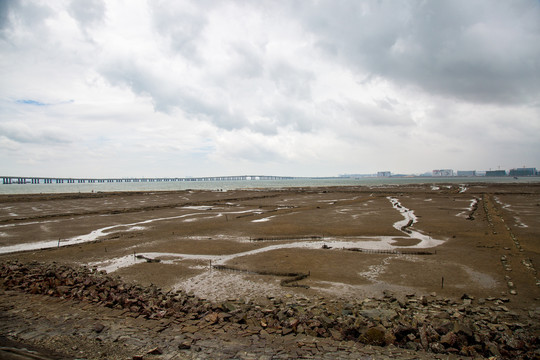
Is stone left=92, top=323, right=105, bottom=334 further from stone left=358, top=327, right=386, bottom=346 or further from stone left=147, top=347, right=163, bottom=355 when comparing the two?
stone left=358, top=327, right=386, bottom=346

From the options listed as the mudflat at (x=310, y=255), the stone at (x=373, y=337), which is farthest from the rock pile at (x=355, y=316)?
the mudflat at (x=310, y=255)

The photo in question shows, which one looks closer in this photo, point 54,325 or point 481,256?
point 54,325

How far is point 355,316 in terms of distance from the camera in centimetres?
938

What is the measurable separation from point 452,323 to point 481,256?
10.8 meters

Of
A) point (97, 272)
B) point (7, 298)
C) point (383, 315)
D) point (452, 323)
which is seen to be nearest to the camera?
point (452, 323)

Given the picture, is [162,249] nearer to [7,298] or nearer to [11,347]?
[7,298]

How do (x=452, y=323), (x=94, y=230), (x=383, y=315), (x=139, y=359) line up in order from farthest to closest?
(x=94, y=230) < (x=383, y=315) < (x=452, y=323) < (x=139, y=359)

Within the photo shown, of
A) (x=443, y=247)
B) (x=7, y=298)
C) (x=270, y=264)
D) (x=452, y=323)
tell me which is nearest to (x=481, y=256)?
(x=443, y=247)

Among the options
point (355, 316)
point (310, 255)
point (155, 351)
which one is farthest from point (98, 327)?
point (310, 255)

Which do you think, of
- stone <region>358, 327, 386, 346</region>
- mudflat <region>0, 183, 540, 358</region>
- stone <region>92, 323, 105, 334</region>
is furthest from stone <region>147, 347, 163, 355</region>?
stone <region>358, 327, 386, 346</region>

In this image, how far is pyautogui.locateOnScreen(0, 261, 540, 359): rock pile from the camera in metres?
7.77

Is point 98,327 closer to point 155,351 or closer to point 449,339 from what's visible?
point 155,351

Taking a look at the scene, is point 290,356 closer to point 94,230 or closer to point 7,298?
point 7,298

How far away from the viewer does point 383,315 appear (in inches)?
370
